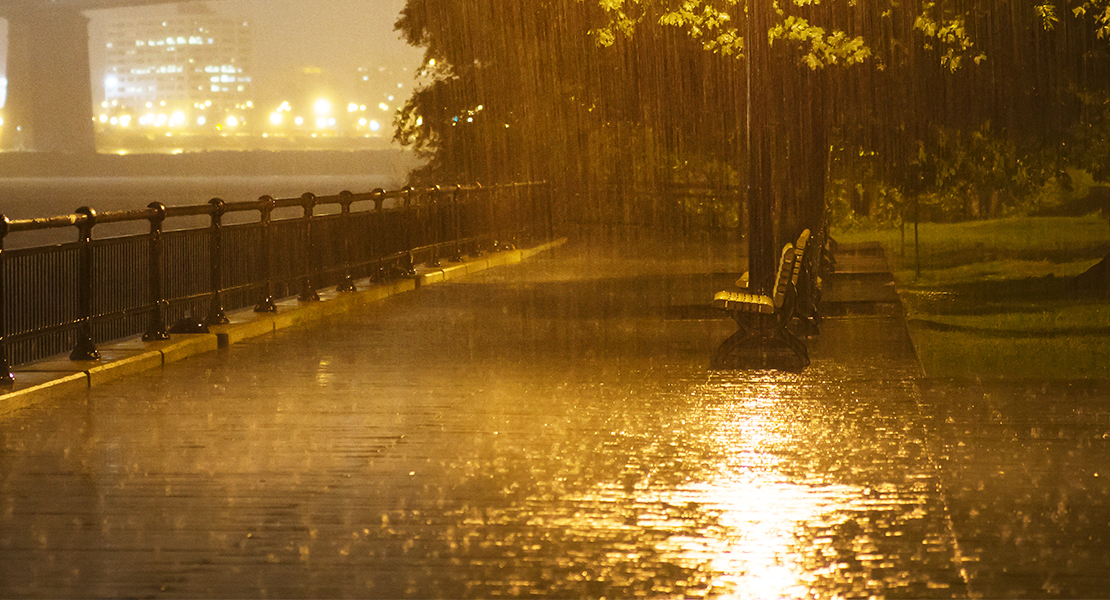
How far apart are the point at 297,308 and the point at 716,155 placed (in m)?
25.1

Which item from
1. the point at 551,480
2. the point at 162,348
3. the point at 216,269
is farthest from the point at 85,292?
the point at 551,480

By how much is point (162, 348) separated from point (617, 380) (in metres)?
4.24

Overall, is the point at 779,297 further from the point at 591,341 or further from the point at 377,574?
the point at 377,574

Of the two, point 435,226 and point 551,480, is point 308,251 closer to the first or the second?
point 435,226

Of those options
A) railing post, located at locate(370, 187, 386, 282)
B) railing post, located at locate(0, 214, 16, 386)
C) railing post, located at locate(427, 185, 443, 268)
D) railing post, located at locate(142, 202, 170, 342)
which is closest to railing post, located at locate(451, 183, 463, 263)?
railing post, located at locate(427, 185, 443, 268)

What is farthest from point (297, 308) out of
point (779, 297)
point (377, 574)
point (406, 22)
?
point (406, 22)

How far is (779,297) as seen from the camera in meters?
15.0

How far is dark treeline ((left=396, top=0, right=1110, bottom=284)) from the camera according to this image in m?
20.1

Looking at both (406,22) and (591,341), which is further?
(406,22)

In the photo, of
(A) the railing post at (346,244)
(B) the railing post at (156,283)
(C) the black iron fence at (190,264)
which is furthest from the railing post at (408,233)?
(B) the railing post at (156,283)

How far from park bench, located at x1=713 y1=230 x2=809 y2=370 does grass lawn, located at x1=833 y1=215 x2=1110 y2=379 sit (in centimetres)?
124

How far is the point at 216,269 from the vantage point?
55.3 ft

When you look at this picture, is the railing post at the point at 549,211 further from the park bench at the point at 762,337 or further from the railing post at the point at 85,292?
the railing post at the point at 85,292

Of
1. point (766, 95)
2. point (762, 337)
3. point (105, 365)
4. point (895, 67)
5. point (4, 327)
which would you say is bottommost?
point (762, 337)
